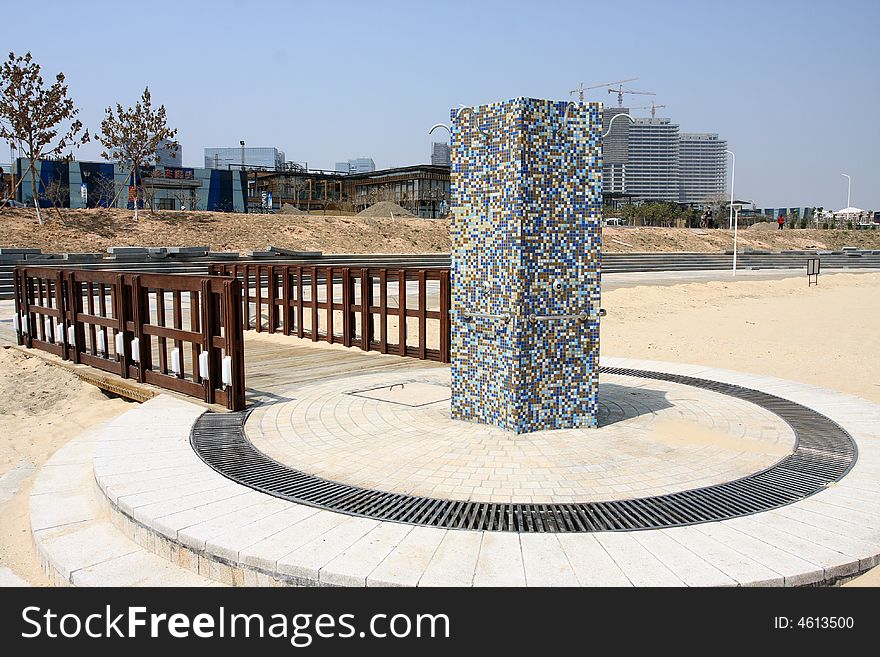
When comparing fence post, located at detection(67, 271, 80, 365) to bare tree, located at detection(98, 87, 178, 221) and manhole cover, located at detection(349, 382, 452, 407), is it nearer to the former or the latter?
manhole cover, located at detection(349, 382, 452, 407)

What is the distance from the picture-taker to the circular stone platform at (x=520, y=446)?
5.25m

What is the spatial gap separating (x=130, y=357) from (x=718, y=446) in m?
7.24

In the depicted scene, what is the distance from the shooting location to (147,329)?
28.2ft

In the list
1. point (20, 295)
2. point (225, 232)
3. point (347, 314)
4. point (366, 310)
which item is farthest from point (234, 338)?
point (225, 232)

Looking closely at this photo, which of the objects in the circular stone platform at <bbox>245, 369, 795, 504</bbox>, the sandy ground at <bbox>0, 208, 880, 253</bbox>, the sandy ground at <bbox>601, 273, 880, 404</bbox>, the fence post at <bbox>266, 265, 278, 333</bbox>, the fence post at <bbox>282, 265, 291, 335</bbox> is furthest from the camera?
the sandy ground at <bbox>0, 208, 880, 253</bbox>

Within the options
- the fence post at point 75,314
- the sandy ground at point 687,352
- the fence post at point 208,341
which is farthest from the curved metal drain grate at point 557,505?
the fence post at point 75,314

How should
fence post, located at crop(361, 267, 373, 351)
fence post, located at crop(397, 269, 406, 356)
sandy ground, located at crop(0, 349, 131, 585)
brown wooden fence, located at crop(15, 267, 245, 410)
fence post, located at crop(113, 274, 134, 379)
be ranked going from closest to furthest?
1. sandy ground, located at crop(0, 349, 131, 585)
2. brown wooden fence, located at crop(15, 267, 245, 410)
3. fence post, located at crop(113, 274, 134, 379)
4. fence post, located at crop(397, 269, 406, 356)
5. fence post, located at crop(361, 267, 373, 351)

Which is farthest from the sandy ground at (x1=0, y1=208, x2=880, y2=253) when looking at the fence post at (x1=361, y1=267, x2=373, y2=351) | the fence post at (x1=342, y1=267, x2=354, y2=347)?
the fence post at (x1=361, y1=267, x2=373, y2=351)

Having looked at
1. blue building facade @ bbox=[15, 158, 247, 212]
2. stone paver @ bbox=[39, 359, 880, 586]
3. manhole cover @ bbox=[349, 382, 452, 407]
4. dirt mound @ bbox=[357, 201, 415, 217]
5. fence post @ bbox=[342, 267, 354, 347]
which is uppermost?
blue building facade @ bbox=[15, 158, 247, 212]

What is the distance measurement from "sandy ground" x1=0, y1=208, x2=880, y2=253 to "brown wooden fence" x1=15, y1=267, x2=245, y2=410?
21.1m

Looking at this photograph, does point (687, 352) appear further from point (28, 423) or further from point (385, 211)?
point (385, 211)

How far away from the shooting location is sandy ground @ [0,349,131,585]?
4.82 m

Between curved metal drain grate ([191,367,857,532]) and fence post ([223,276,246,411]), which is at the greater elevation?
fence post ([223,276,246,411])
